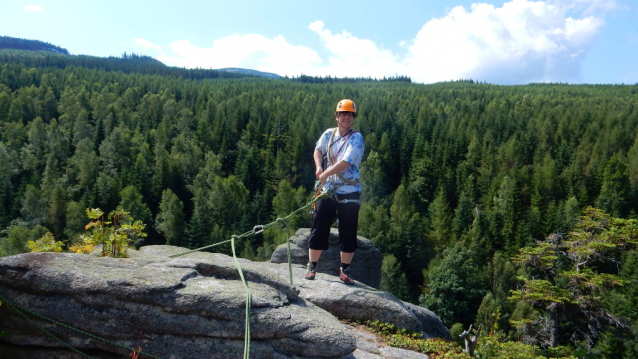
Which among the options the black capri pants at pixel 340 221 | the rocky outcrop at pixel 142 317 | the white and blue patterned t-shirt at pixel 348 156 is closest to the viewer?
the rocky outcrop at pixel 142 317

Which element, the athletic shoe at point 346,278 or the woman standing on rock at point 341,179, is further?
the athletic shoe at point 346,278

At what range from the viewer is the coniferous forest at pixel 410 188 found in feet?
99.6

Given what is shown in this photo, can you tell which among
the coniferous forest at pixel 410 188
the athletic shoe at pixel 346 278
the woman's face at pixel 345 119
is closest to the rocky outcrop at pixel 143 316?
the athletic shoe at pixel 346 278

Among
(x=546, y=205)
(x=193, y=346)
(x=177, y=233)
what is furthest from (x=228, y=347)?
(x=546, y=205)

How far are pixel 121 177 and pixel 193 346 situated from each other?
68.5 m

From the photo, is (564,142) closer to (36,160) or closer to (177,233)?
(177,233)

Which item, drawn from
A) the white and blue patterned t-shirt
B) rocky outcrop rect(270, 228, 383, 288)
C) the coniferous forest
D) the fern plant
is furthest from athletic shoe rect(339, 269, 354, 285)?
the coniferous forest

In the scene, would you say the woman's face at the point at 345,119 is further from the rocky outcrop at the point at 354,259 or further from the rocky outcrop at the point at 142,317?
the rocky outcrop at the point at 354,259

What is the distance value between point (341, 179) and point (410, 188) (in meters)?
68.1

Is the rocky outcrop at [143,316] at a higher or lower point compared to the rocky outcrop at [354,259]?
higher

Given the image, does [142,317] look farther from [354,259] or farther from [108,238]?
[354,259]

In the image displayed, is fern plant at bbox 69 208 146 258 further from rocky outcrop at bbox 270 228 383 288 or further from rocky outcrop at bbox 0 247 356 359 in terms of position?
rocky outcrop at bbox 270 228 383 288

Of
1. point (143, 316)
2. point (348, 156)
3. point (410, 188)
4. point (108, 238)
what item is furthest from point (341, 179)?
point (410, 188)

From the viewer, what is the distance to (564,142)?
77.8 metres
